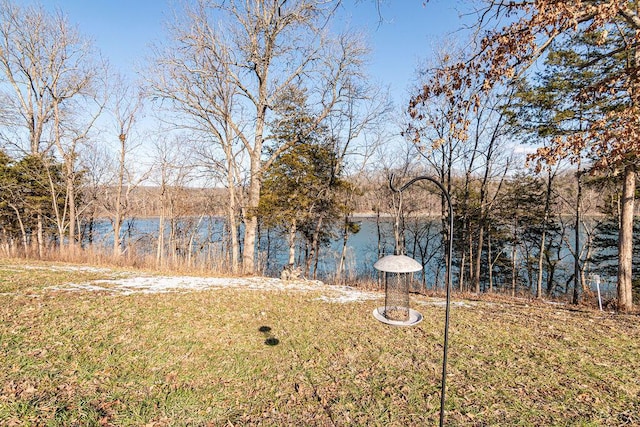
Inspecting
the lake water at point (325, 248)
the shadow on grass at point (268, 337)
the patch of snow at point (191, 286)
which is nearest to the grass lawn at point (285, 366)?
the shadow on grass at point (268, 337)

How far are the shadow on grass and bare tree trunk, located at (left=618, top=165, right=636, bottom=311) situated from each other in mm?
8886

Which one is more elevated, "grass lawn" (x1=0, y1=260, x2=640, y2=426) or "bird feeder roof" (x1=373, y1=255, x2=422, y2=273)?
"bird feeder roof" (x1=373, y1=255, x2=422, y2=273)

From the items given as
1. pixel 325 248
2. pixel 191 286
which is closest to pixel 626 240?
pixel 191 286

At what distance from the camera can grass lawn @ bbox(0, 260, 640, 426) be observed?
3.09 m

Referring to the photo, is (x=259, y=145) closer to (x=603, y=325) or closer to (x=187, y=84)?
(x=187, y=84)

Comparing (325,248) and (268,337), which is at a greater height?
(268,337)

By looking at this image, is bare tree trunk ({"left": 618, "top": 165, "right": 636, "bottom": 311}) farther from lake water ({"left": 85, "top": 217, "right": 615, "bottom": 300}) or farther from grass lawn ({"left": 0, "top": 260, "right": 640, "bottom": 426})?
lake water ({"left": 85, "top": 217, "right": 615, "bottom": 300})

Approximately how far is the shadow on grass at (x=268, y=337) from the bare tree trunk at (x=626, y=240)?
8.89 meters

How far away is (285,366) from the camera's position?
13.6 feet

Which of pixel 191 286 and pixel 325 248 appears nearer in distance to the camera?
pixel 191 286

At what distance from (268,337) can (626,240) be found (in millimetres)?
9062

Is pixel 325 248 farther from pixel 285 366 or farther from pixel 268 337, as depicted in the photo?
pixel 285 366

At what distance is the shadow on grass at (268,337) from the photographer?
4.83m

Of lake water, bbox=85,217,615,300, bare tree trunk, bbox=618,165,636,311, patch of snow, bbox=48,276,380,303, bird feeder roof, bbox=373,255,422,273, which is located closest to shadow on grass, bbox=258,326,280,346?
patch of snow, bbox=48,276,380,303
